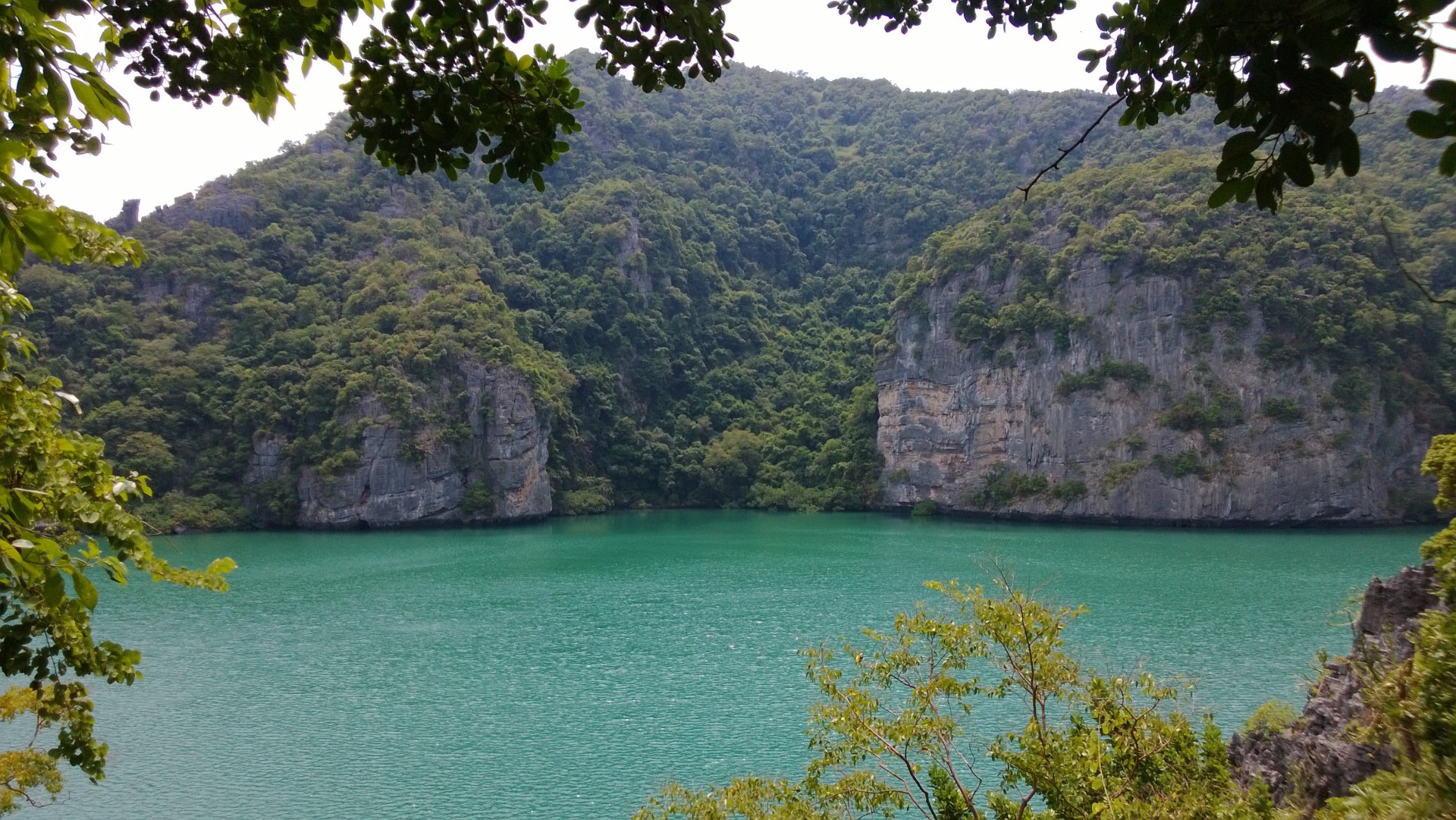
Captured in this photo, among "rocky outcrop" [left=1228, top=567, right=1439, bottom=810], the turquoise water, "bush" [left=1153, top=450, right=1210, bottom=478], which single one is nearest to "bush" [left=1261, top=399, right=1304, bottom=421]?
"bush" [left=1153, top=450, right=1210, bottom=478]

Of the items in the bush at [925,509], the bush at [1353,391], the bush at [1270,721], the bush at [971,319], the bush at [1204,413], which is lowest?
the bush at [925,509]

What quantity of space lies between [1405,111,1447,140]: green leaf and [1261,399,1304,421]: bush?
3897cm

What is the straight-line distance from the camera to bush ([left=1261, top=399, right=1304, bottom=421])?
33656 millimetres

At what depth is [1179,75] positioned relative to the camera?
2053mm

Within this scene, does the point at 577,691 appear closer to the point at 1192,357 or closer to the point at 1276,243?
the point at 1192,357

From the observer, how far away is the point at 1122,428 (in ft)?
118

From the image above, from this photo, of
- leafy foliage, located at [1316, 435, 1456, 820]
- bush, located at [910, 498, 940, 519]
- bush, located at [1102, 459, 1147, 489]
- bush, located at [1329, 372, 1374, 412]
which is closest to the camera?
leafy foliage, located at [1316, 435, 1456, 820]

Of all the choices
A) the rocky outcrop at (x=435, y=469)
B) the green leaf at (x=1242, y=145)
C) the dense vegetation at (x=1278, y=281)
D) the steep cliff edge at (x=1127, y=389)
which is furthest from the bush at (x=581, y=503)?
the green leaf at (x=1242, y=145)

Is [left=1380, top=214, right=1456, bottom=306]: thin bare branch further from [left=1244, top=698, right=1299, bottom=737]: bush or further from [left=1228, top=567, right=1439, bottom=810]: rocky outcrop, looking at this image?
[left=1244, top=698, right=1299, bottom=737]: bush

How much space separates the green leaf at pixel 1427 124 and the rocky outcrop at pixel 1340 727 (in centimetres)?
469

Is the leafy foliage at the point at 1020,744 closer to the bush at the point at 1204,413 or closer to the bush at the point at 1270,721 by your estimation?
the bush at the point at 1270,721

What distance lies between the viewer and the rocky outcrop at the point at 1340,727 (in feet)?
15.6

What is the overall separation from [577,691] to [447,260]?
36.5 metres

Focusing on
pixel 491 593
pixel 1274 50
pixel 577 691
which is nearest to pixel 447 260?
pixel 491 593
